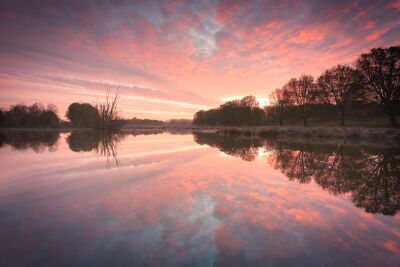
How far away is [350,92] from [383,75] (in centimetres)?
576

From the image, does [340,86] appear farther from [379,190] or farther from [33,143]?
[33,143]

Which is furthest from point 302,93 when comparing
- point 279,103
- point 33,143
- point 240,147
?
point 33,143

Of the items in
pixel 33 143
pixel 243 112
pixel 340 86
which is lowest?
pixel 33 143

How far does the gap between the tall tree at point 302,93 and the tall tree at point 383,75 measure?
13413 mm

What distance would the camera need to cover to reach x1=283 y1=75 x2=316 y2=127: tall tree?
52.9 meters

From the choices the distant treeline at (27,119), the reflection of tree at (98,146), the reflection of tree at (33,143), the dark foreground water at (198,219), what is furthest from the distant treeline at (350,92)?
the distant treeline at (27,119)

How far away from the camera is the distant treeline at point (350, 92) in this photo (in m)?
36.0

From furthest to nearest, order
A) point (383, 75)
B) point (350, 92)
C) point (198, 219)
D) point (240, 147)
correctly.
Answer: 1. point (350, 92)
2. point (383, 75)
3. point (240, 147)
4. point (198, 219)

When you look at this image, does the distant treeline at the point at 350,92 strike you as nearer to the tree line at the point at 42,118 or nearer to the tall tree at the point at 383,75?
the tall tree at the point at 383,75

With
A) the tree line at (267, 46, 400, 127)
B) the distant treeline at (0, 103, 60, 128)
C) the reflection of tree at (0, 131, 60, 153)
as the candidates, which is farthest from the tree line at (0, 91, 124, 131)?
the tree line at (267, 46, 400, 127)

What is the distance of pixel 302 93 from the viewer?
179 ft

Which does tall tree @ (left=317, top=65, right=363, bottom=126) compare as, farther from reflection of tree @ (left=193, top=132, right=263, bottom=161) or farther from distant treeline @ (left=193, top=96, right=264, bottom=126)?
distant treeline @ (left=193, top=96, right=264, bottom=126)

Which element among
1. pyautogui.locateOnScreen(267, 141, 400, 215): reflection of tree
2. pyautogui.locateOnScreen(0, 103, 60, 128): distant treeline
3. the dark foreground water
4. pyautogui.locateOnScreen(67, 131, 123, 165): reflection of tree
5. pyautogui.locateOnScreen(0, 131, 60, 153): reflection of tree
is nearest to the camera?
the dark foreground water

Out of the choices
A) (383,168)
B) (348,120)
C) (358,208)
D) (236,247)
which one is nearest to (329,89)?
(348,120)
